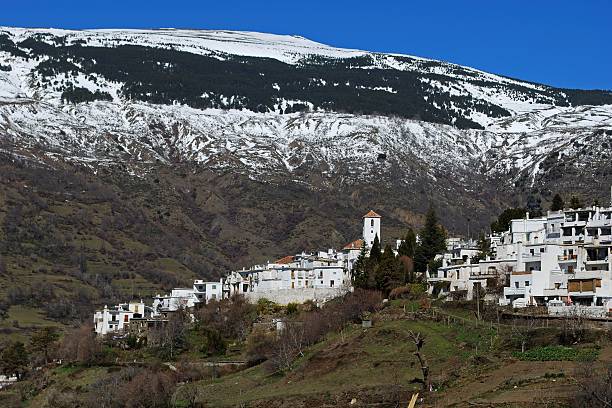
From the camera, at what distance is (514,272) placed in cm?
8294

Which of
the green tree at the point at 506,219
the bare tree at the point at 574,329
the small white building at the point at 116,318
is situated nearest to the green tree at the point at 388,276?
the green tree at the point at 506,219

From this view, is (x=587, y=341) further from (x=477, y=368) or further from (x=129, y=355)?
(x=129, y=355)

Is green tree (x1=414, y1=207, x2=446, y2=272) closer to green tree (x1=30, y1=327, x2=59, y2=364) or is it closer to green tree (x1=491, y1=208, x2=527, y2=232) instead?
green tree (x1=491, y1=208, x2=527, y2=232)

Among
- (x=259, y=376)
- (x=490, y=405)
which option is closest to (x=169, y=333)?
(x=259, y=376)

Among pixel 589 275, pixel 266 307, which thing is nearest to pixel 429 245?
pixel 266 307

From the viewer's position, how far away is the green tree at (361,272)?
96750mm

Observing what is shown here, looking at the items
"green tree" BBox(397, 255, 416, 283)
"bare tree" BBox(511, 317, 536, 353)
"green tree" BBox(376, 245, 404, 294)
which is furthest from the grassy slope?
"green tree" BBox(397, 255, 416, 283)

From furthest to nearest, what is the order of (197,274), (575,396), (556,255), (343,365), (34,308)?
1. (197,274)
2. (34,308)
3. (556,255)
4. (343,365)
5. (575,396)

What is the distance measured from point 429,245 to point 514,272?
18.9m

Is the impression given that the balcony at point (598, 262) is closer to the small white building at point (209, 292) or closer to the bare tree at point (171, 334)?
the bare tree at point (171, 334)

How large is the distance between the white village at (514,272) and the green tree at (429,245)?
0.97m

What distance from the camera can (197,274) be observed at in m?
192

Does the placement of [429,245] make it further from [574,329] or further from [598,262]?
[574,329]

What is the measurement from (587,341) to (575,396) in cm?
1310
